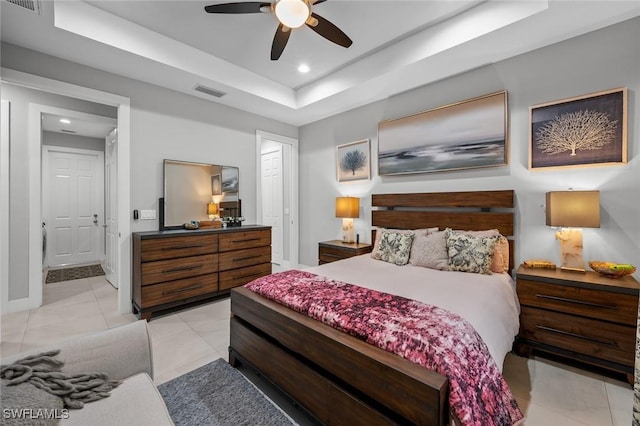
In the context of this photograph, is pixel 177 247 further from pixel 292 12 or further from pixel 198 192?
pixel 292 12

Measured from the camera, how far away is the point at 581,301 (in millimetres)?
2088

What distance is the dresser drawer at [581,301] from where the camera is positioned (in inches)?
76.3

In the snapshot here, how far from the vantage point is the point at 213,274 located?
348 centimetres

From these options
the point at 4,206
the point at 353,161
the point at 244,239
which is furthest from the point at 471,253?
the point at 4,206

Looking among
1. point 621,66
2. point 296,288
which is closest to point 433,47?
point 621,66

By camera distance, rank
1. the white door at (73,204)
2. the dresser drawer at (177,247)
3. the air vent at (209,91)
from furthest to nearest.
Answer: the white door at (73,204) → the air vent at (209,91) → the dresser drawer at (177,247)

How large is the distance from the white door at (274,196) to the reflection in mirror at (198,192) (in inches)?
55.5

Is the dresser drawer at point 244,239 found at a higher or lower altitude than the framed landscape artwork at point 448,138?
lower

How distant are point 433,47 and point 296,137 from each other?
2.93 meters

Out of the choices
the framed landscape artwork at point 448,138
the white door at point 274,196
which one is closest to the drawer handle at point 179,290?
the white door at point 274,196

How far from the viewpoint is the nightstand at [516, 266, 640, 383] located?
1.94 m

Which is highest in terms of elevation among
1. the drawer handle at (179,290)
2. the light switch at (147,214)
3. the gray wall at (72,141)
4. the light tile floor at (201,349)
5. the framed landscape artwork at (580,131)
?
the gray wall at (72,141)

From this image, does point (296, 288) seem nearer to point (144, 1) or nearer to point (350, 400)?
point (350, 400)

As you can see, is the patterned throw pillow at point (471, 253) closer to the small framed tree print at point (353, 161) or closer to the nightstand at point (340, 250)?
the nightstand at point (340, 250)
